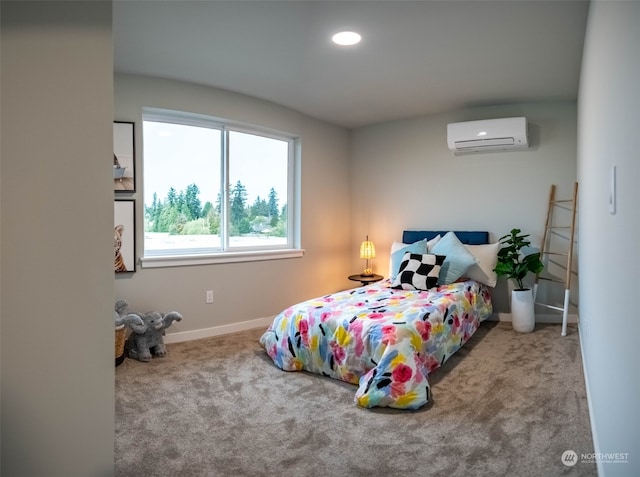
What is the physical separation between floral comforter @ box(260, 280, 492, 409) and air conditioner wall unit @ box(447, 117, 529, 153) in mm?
1721

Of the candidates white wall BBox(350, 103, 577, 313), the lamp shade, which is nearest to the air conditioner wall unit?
white wall BBox(350, 103, 577, 313)

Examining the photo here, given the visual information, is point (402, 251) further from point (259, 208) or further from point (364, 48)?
point (364, 48)

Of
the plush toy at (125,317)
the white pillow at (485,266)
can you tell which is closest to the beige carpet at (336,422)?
the plush toy at (125,317)

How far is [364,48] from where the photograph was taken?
290cm

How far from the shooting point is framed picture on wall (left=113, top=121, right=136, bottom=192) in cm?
339

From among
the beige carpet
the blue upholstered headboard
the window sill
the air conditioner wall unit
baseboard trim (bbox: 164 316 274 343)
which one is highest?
the air conditioner wall unit

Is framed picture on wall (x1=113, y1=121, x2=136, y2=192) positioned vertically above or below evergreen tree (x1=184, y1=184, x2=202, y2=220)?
above

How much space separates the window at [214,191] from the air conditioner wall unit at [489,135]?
182 cm

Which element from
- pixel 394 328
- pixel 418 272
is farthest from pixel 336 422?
pixel 418 272

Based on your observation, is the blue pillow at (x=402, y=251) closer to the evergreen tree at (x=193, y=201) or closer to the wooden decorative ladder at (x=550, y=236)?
the wooden decorative ladder at (x=550, y=236)

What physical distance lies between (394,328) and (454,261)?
1.72 meters

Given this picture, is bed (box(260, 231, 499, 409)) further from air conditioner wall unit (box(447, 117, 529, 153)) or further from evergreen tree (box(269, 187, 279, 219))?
evergreen tree (box(269, 187, 279, 219))

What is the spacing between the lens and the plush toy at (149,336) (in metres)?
3.20

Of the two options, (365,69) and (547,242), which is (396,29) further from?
(547,242)
